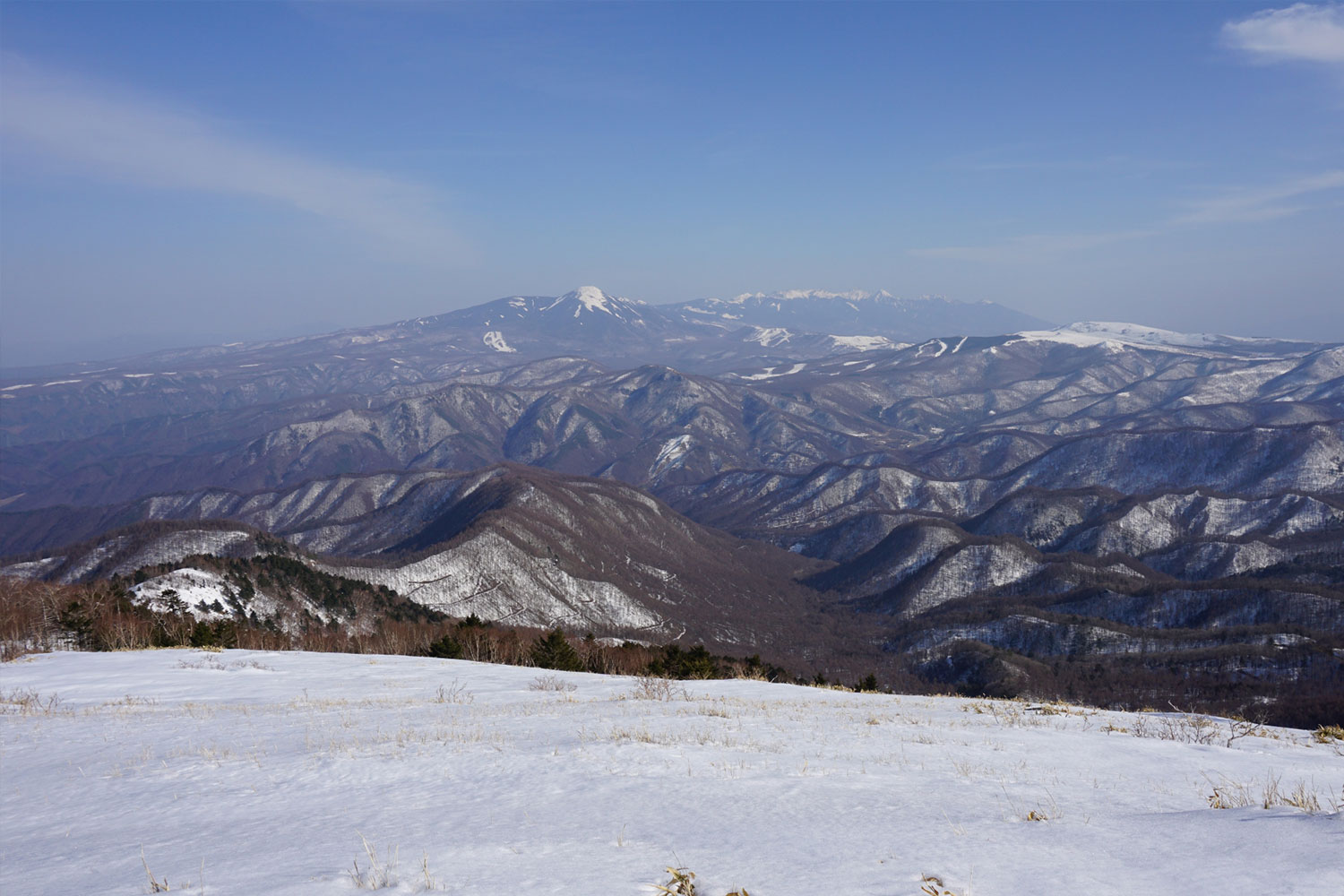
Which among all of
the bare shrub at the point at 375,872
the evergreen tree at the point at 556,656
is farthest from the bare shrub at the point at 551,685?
the bare shrub at the point at 375,872

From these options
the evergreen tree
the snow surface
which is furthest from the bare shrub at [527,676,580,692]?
the snow surface

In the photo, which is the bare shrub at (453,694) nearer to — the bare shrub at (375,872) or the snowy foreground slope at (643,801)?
the snowy foreground slope at (643,801)

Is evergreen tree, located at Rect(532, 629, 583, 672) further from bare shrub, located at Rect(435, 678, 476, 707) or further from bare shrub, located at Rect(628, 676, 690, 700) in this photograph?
bare shrub, located at Rect(435, 678, 476, 707)

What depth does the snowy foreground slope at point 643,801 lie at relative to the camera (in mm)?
8078

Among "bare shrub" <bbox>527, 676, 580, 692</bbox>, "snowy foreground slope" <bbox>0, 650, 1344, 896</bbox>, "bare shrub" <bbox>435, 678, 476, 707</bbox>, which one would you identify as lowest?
"bare shrub" <bbox>527, 676, 580, 692</bbox>

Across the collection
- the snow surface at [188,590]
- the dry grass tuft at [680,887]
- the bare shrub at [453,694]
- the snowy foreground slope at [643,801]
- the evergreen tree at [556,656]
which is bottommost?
the snow surface at [188,590]

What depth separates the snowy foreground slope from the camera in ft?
26.5

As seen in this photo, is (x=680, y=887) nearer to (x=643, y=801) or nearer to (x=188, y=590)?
(x=643, y=801)

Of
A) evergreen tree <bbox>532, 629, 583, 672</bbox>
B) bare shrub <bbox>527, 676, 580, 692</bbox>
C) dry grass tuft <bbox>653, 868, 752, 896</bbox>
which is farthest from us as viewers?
evergreen tree <bbox>532, 629, 583, 672</bbox>

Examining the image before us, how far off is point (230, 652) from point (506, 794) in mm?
33983

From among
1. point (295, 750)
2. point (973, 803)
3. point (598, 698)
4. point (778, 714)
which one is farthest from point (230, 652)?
point (973, 803)

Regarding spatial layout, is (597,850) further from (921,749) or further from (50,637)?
(50,637)

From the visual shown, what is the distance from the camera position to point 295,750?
51.7 feet

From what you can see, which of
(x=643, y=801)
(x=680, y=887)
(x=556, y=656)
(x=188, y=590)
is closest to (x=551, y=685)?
(x=556, y=656)
